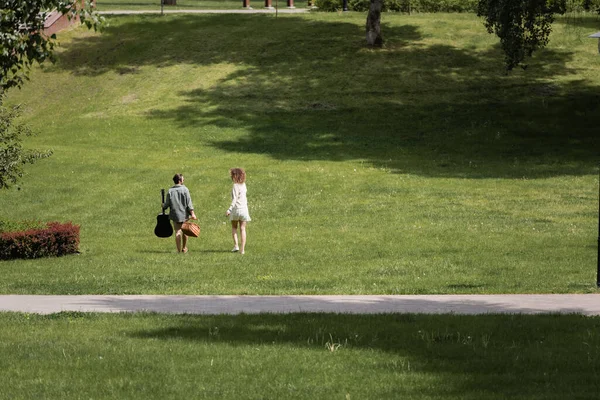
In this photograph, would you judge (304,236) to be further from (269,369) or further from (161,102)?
(161,102)

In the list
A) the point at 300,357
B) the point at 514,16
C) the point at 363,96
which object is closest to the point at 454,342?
the point at 300,357

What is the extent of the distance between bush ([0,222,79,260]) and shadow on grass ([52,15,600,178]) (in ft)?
49.3

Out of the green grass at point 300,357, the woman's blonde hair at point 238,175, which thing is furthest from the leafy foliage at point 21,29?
the woman's blonde hair at point 238,175

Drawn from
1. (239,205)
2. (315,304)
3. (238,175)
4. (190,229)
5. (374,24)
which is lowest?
(190,229)

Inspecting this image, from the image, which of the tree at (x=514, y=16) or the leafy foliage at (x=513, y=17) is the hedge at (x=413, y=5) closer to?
the tree at (x=514, y=16)

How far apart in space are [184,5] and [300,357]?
6143cm

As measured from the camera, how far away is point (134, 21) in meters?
58.8

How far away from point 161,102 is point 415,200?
67.1 ft

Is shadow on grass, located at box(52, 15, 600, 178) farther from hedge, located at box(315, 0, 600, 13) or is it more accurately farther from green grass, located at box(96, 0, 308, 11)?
green grass, located at box(96, 0, 308, 11)

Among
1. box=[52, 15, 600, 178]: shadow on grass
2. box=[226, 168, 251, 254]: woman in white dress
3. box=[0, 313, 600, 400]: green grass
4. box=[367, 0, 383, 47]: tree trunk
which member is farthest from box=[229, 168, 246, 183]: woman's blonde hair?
box=[367, 0, 383, 47]: tree trunk

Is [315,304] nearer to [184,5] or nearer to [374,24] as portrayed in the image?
[374,24]

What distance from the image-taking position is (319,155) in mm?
37625

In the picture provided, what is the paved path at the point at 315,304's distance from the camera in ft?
44.8

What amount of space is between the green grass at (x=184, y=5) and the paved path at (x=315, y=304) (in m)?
52.4
